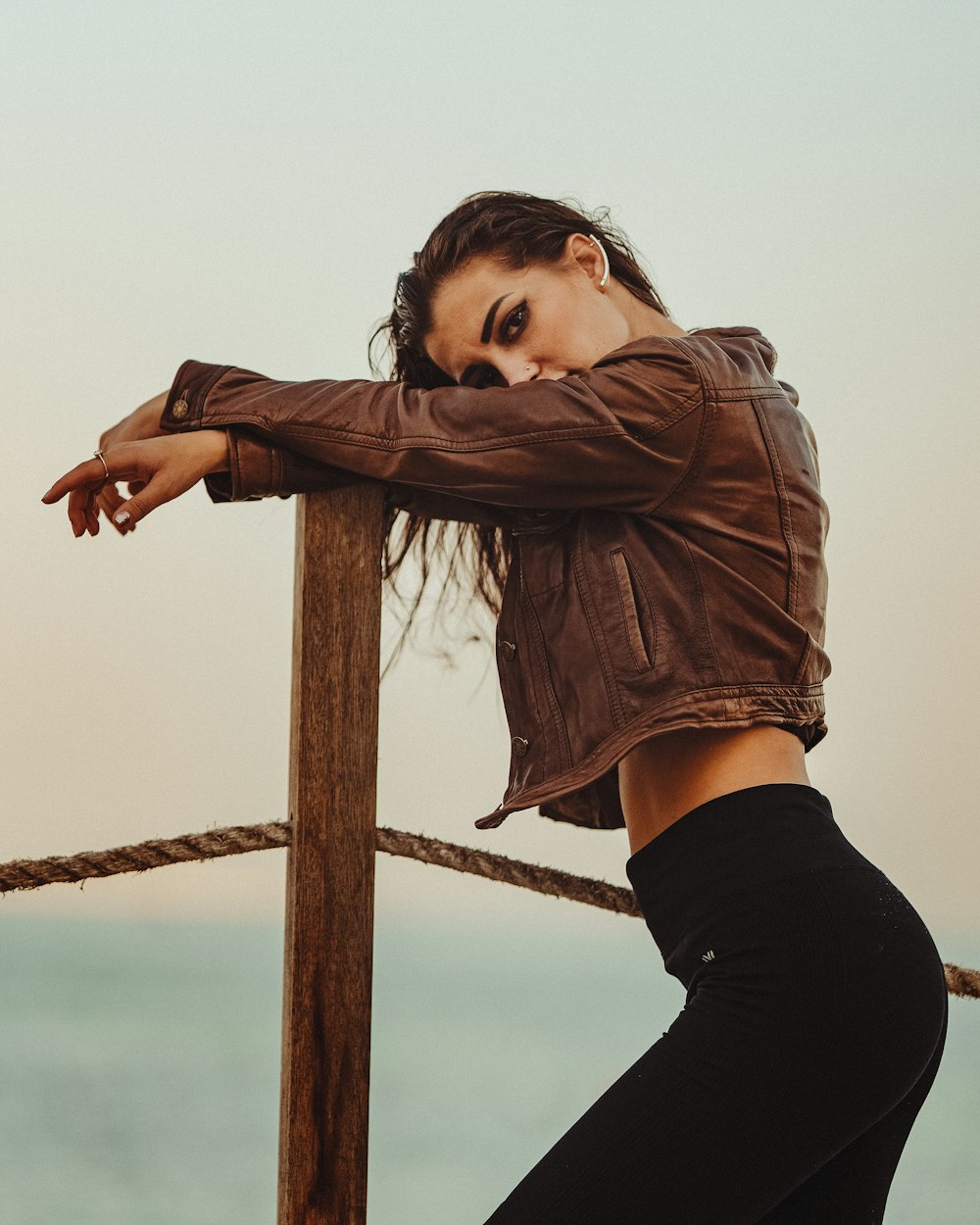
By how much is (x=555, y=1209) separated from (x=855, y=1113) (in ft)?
0.90

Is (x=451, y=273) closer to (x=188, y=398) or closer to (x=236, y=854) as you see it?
(x=188, y=398)

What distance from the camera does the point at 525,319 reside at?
148cm

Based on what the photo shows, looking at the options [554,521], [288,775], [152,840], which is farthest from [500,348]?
[152,840]

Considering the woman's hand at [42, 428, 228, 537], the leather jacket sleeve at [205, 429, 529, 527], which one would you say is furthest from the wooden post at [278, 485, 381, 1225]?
the woman's hand at [42, 428, 228, 537]

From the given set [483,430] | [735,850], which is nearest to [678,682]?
[735,850]

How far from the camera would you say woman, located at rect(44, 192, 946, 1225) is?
42.2 inches

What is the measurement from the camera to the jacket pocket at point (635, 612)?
1250mm

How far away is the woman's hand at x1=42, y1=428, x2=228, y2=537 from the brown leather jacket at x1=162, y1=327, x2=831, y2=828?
4 centimetres

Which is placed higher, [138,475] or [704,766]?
[138,475]

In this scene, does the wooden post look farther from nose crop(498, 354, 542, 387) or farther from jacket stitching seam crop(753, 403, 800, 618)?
jacket stitching seam crop(753, 403, 800, 618)

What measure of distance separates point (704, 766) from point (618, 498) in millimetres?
284

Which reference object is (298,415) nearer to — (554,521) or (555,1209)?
(554,521)

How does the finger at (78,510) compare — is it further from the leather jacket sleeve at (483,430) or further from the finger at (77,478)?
the leather jacket sleeve at (483,430)

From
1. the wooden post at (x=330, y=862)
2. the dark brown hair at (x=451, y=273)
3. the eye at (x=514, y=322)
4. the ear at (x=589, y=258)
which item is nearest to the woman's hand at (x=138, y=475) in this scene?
the wooden post at (x=330, y=862)
